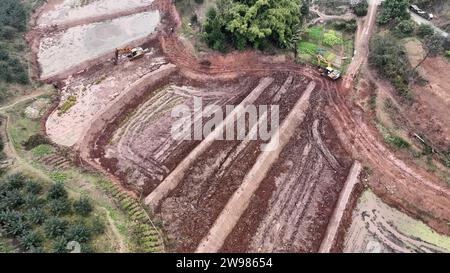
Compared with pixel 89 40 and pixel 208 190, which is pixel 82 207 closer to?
pixel 208 190

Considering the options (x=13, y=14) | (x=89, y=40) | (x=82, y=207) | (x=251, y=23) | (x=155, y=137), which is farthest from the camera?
(x=13, y=14)

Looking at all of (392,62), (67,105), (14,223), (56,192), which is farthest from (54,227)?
(392,62)

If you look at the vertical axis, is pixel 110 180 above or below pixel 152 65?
below

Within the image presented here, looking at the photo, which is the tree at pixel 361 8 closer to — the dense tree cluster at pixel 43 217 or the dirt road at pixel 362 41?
the dirt road at pixel 362 41

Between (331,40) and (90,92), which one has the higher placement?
(331,40)

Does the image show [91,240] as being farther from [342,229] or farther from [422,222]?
[422,222]

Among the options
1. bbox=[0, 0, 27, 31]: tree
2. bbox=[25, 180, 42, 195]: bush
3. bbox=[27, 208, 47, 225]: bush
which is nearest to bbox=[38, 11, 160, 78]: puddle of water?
bbox=[0, 0, 27, 31]: tree

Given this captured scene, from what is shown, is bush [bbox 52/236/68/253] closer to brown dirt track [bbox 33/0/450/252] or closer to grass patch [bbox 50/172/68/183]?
grass patch [bbox 50/172/68/183]
